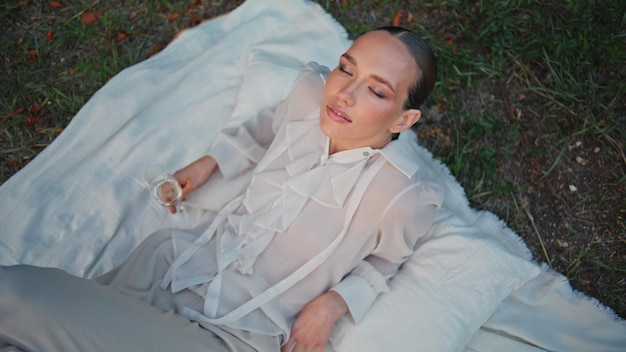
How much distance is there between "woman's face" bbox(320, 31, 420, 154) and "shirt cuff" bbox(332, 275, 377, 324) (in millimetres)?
761

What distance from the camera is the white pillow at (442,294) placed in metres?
3.06

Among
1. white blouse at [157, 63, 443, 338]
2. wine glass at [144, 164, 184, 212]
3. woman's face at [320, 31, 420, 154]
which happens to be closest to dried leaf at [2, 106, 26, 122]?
wine glass at [144, 164, 184, 212]

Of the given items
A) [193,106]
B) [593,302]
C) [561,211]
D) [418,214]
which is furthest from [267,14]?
[593,302]

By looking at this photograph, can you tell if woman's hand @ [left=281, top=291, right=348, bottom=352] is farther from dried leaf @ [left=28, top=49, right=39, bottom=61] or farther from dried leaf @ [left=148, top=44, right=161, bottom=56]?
dried leaf @ [left=28, top=49, right=39, bottom=61]

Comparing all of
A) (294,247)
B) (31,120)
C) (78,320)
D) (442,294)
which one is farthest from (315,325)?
(31,120)

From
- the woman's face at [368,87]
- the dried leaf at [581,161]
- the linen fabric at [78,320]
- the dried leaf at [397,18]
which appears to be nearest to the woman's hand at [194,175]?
the linen fabric at [78,320]

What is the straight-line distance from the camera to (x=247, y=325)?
2.82m

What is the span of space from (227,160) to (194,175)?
0.20 metres

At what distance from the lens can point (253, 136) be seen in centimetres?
339

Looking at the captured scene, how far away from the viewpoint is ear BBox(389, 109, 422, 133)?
273 centimetres

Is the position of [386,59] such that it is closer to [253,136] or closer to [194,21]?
[253,136]

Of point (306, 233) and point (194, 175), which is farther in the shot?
point (194, 175)

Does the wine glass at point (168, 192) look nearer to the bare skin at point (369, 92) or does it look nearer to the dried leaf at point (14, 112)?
the bare skin at point (369, 92)

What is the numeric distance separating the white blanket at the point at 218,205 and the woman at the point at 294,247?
0.99ft
